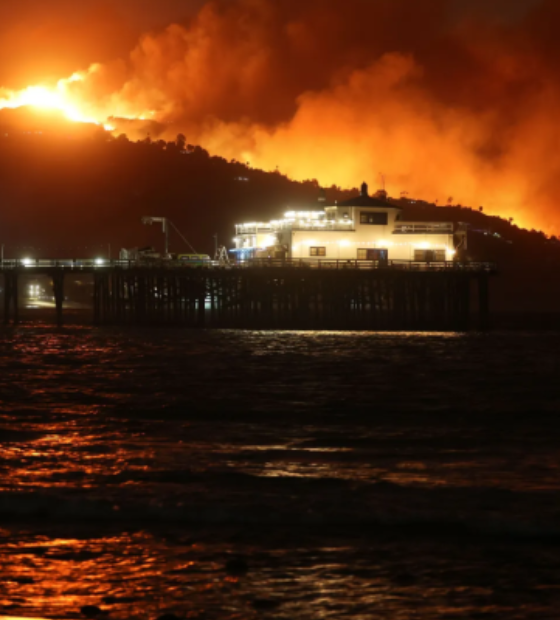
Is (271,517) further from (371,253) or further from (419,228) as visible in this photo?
(419,228)

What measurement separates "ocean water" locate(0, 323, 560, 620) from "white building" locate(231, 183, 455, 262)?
2186 inches

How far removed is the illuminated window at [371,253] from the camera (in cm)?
9138

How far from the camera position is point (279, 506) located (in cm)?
1630

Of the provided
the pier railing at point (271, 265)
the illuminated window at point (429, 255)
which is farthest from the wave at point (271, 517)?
the illuminated window at point (429, 255)

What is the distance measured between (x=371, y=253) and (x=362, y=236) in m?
1.83

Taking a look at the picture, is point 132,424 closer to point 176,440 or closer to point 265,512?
Answer: point 176,440

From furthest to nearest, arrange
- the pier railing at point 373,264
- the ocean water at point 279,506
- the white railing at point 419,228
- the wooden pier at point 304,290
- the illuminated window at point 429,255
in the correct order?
1. the white railing at point 419,228
2. the illuminated window at point 429,255
3. the pier railing at point 373,264
4. the wooden pier at point 304,290
5. the ocean water at point 279,506

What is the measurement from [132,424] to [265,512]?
40.6ft

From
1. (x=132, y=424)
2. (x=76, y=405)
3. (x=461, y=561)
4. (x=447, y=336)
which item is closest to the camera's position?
(x=461, y=561)

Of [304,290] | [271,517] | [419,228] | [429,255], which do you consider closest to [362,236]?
[419,228]

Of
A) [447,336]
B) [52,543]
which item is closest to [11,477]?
[52,543]

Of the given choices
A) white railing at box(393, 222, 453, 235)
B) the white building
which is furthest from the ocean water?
white railing at box(393, 222, 453, 235)

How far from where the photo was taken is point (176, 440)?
24.0 m

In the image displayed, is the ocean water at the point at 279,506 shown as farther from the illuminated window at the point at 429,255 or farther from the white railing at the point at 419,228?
the white railing at the point at 419,228
